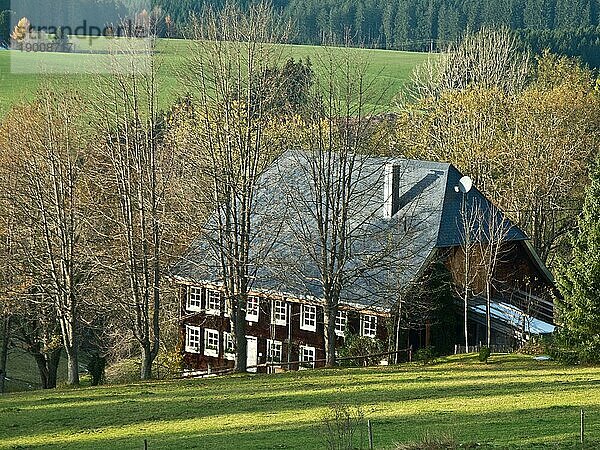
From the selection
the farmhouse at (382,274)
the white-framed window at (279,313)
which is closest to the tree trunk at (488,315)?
the farmhouse at (382,274)

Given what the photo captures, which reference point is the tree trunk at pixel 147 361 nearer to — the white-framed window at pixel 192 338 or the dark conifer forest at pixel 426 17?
the white-framed window at pixel 192 338

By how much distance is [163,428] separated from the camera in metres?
25.3

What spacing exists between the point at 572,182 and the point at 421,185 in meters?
18.6

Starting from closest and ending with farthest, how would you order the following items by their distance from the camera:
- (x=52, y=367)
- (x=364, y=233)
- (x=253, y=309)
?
1. (x=364, y=233)
2. (x=52, y=367)
3. (x=253, y=309)

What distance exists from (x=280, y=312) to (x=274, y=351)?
1843mm

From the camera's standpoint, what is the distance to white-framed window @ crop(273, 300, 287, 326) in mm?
43969

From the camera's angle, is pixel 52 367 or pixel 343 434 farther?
pixel 52 367

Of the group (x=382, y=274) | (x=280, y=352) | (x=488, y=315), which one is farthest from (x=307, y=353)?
(x=488, y=315)

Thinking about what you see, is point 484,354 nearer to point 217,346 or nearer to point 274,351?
point 274,351

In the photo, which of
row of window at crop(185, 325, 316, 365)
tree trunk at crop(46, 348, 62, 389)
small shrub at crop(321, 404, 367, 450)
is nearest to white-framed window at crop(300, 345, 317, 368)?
row of window at crop(185, 325, 316, 365)

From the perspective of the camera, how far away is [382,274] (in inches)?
1633

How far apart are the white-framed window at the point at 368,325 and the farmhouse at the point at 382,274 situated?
0.04 metres

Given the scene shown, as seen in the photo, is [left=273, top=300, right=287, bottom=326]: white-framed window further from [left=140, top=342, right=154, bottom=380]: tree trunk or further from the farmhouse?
[left=140, top=342, right=154, bottom=380]: tree trunk

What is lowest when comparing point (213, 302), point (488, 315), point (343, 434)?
point (213, 302)
